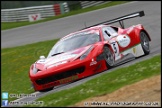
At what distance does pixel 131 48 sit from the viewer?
11.2 metres

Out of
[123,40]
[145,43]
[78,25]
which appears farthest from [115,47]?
[78,25]

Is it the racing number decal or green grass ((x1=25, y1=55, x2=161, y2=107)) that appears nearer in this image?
green grass ((x1=25, y1=55, x2=161, y2=107))

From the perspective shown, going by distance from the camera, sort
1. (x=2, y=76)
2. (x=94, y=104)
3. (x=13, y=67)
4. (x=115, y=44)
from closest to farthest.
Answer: (x=94, y=104)
(x=115, y=44)
(x=2, y=76)
(x=13, y=67)

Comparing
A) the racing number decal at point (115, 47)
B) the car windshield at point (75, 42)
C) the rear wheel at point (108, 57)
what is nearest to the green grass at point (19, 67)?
the car windshield at point (75, 42)

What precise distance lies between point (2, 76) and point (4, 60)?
2.88 m

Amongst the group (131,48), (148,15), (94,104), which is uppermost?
(148,15)

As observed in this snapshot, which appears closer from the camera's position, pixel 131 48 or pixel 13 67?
pixel 131 48

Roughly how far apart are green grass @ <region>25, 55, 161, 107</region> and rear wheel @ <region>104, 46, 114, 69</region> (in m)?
1.36

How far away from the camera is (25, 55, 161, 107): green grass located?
20.7 feet

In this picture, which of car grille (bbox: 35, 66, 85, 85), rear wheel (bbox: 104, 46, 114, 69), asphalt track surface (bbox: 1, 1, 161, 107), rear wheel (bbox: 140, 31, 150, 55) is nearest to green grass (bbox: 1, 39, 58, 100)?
car grille (bbox: 35, 66, 85, 85)

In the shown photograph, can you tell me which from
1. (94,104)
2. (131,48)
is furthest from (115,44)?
(94,104)

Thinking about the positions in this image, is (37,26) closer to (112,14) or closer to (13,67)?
(112,14)

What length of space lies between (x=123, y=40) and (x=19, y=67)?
4.05m

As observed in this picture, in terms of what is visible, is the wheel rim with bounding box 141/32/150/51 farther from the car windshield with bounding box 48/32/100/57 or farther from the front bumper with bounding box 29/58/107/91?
the front bumper with bounding box 29/58/107/91
